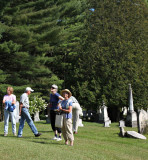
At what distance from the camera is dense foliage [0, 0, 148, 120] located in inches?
984

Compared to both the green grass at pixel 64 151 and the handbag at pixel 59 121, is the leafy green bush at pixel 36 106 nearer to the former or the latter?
the green grass at pixel 64 151

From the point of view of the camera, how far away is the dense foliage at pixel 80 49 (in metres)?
25.0

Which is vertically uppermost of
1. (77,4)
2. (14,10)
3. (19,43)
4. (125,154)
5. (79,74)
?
(77,4)

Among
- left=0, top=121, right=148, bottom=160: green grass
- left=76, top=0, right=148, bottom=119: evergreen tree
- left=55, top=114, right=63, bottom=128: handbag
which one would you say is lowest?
left=0, top=121, right=148, bottom=160: green grass

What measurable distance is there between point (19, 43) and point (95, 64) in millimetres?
6778

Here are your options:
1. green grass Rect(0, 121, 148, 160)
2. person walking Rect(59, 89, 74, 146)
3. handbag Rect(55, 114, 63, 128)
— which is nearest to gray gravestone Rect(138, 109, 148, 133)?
green grass Rect(0, 121, 148, 160)

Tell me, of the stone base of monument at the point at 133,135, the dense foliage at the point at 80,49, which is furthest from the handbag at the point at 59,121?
the dense foliage at the point at 80,49

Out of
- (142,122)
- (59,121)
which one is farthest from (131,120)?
(59,121)

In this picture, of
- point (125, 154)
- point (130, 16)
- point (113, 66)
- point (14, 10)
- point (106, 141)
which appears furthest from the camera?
point (130, 16)

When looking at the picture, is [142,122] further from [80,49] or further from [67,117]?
[80,49]

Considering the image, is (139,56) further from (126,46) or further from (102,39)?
(102,39)

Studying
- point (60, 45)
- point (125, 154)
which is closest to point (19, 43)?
point (60, 45)

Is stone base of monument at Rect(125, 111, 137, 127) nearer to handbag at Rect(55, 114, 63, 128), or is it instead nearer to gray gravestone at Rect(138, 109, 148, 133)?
gray gravestone at Rect(138, 109, 148, 133)

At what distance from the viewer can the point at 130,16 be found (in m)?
28.8
